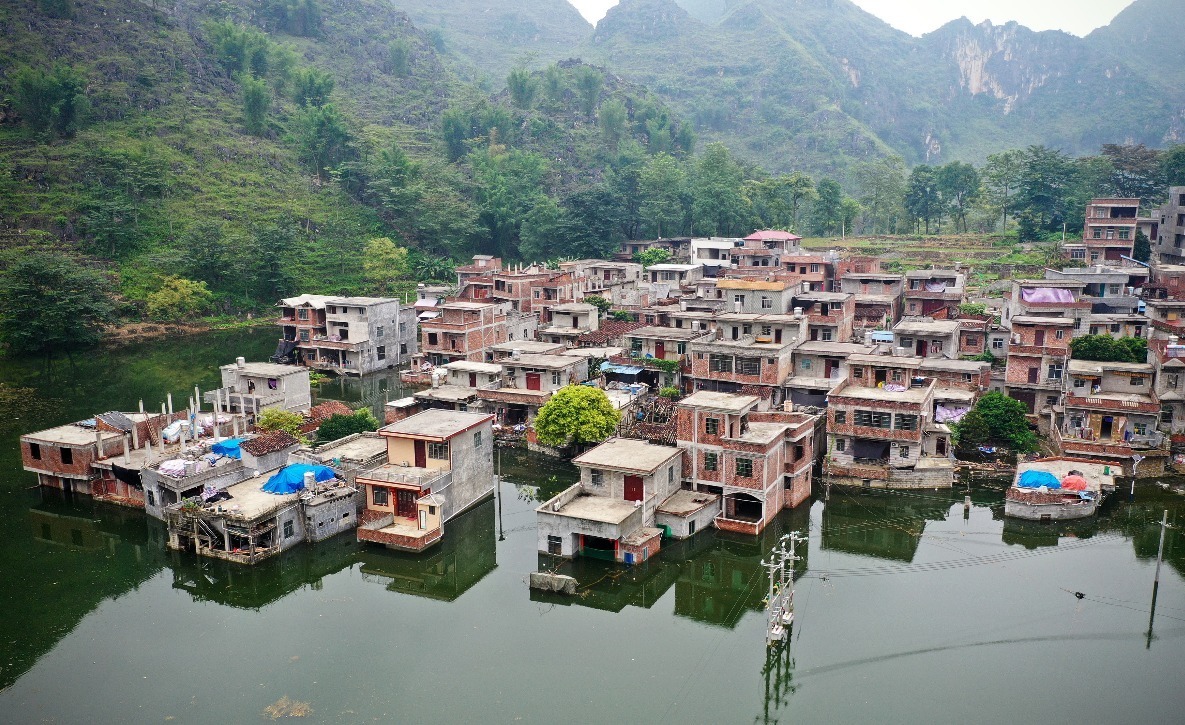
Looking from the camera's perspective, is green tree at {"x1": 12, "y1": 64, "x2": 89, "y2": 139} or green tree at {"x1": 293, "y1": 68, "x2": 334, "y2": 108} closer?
green tree at {"x1": 12, "y1": 64, "x2": 89, "y2": 139}

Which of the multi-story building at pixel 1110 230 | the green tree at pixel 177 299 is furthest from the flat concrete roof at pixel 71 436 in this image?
the multi-story building at pixel 1110 230

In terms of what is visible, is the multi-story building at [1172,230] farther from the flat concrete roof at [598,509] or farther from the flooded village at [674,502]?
the flat concrete roof at [598,509]

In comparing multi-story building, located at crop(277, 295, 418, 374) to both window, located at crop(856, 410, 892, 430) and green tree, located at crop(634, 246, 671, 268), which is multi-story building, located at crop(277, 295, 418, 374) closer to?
green tree, located at crop(634, 246, 671, 268)

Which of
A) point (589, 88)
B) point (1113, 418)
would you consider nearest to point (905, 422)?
point (1113, 418)

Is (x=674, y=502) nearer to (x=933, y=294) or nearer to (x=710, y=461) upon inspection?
(x=710, y=461)

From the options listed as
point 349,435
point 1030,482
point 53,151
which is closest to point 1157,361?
point 1030,482

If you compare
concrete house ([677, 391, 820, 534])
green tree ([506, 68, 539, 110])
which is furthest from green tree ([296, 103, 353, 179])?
concrete house ([677, 391, 820, 534])

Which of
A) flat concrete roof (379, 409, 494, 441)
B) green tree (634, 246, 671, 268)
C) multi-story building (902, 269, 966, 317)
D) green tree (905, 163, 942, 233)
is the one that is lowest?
flat concrete roof (379, 409, 494, 441)

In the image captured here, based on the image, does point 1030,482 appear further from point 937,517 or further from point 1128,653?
point 1128,653
